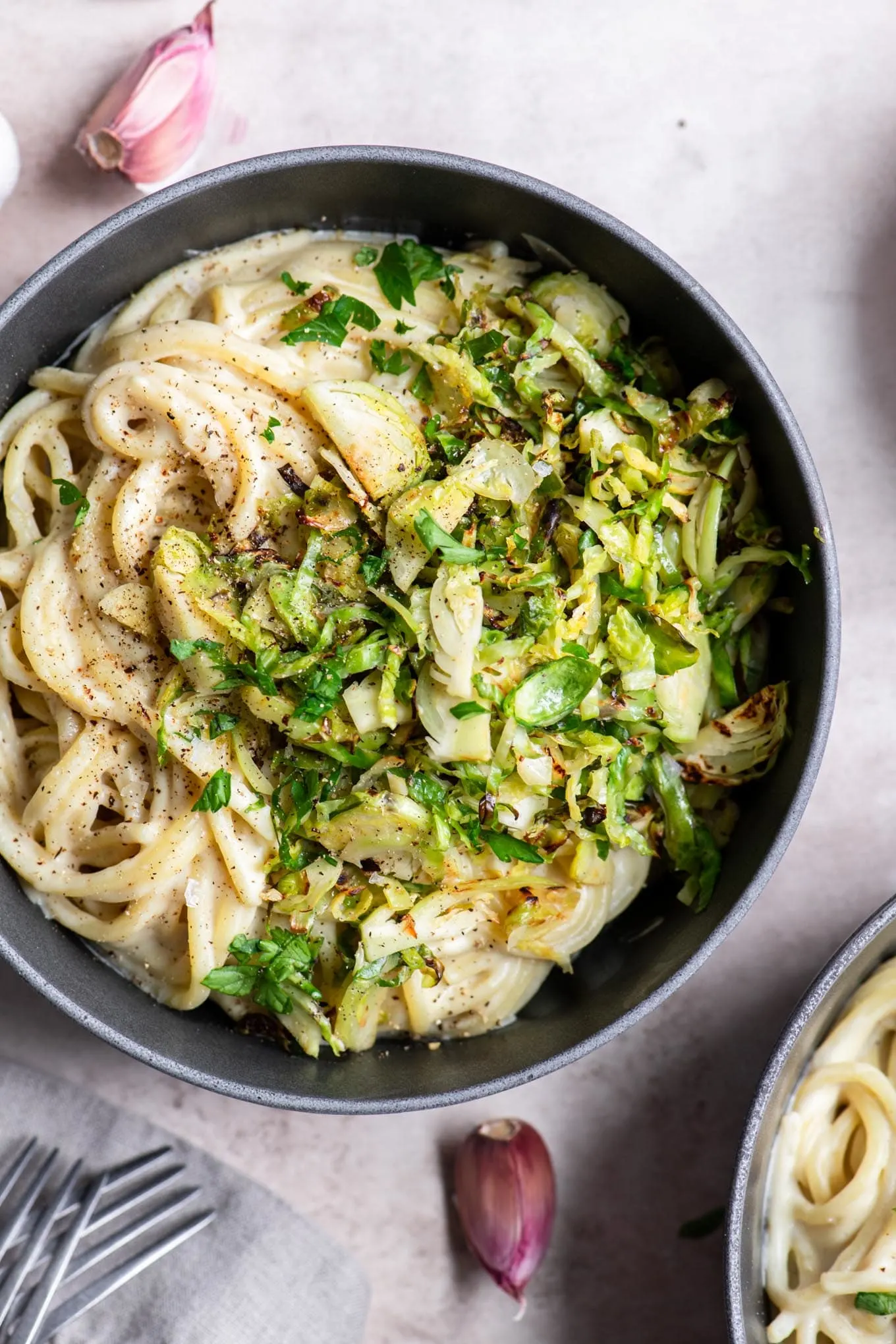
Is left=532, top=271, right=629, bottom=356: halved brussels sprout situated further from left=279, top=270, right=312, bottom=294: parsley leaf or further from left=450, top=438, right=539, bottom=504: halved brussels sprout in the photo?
left=279, top=270, right=312, bottom=294: parsley leaf

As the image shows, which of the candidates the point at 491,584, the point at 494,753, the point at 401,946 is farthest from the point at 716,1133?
the point at 491,584

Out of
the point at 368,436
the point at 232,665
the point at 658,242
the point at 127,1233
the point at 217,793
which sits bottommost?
the point at 127,1233

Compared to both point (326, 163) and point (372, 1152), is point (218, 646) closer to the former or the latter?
point (326, 163)

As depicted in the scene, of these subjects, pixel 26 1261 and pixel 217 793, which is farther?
pixel 26 1261

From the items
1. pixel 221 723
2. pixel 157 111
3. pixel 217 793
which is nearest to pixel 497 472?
pixel 221 723

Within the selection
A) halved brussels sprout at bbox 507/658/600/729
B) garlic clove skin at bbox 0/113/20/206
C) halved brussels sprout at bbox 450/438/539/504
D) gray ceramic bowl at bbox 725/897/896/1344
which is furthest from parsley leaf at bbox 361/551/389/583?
garlic clove skin at bbox 0/113/20/206

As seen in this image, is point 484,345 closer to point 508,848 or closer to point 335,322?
point 335,322

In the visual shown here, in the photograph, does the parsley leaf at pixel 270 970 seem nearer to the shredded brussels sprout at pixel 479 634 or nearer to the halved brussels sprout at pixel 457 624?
the shredded brussels sprout at pixel 479 634
